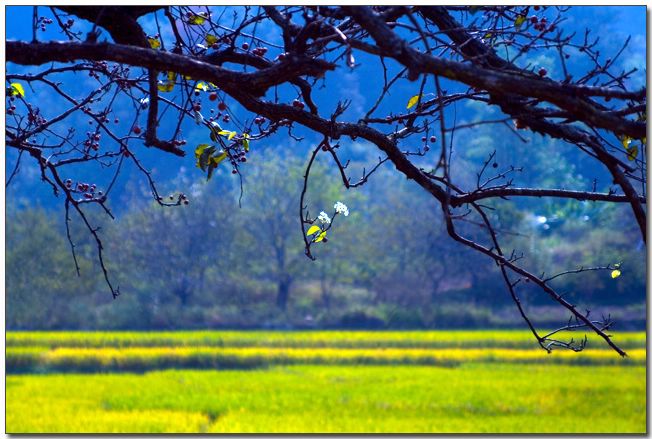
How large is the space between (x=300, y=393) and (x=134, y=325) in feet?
40.1

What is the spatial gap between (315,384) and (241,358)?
3.38 meters

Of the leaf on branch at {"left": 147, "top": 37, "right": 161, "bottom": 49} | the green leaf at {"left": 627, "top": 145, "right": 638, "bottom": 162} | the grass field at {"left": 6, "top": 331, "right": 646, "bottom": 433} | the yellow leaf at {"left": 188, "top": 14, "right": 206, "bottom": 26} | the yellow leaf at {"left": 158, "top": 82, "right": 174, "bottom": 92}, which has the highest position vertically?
the yellow leaf at {"left": 188, "top": 14, "right": 206, "bottom": 26}

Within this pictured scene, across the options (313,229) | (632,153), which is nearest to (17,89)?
(313,229)

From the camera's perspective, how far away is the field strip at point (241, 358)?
62.7 feet

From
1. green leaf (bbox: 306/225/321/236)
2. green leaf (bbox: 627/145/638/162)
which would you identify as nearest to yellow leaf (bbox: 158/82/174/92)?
green leaf (bbox: 306/225/321/236)

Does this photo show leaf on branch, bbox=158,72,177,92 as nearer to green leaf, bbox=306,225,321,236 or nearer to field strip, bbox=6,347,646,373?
green leaf, bbox=306,225,321,236

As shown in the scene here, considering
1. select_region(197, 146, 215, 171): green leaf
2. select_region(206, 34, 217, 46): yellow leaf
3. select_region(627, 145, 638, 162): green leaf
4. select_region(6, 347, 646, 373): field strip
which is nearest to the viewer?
select_region(627, 145, 638, 162): green leaf

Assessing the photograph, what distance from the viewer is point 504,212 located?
2831 cm

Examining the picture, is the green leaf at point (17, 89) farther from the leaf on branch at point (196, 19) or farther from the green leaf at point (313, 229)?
the green leaf at point (313, 229)

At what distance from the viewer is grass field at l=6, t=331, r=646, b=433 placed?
13227 mm

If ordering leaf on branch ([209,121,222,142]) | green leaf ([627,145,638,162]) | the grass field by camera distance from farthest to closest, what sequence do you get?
1. the grass field
2. leaf on branch ([209,121,222,142])
3. green leaf ([627,145,638,162])

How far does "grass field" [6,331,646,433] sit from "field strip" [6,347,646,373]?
0.03 metres

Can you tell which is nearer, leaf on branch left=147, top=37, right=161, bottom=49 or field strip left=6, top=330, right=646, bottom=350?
leaf on branch left=147, top=37, right=161, bottom=49

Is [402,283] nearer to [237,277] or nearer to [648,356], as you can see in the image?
[237,277]
